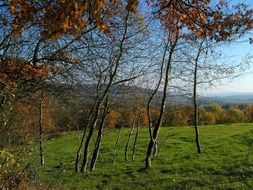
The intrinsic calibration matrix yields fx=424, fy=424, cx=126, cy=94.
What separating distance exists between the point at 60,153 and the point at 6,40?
104 ft

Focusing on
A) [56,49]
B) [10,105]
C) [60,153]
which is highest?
[56,49]

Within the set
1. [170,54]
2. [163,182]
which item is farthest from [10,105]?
[170,54]

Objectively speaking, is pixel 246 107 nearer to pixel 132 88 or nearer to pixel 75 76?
pixel 132 88

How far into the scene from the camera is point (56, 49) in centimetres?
1399

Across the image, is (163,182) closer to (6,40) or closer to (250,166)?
(250,166)

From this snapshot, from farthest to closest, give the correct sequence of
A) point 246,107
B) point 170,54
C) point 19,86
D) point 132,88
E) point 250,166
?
point 246,107
point 132,88
point 170,54
point 250,166
point 19,86

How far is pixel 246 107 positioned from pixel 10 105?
83699 millimetres

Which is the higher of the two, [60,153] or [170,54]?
[170,54]

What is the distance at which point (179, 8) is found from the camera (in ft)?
25.5

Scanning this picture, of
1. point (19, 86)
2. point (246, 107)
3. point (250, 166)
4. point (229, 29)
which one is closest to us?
point (229, 29)

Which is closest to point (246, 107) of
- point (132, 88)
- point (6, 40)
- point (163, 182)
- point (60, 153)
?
point (60, 153)

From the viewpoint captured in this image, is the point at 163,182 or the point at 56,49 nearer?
the point at 56,49

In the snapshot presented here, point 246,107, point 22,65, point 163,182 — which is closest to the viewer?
point 22,65

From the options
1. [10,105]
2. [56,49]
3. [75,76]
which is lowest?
[10,105]
